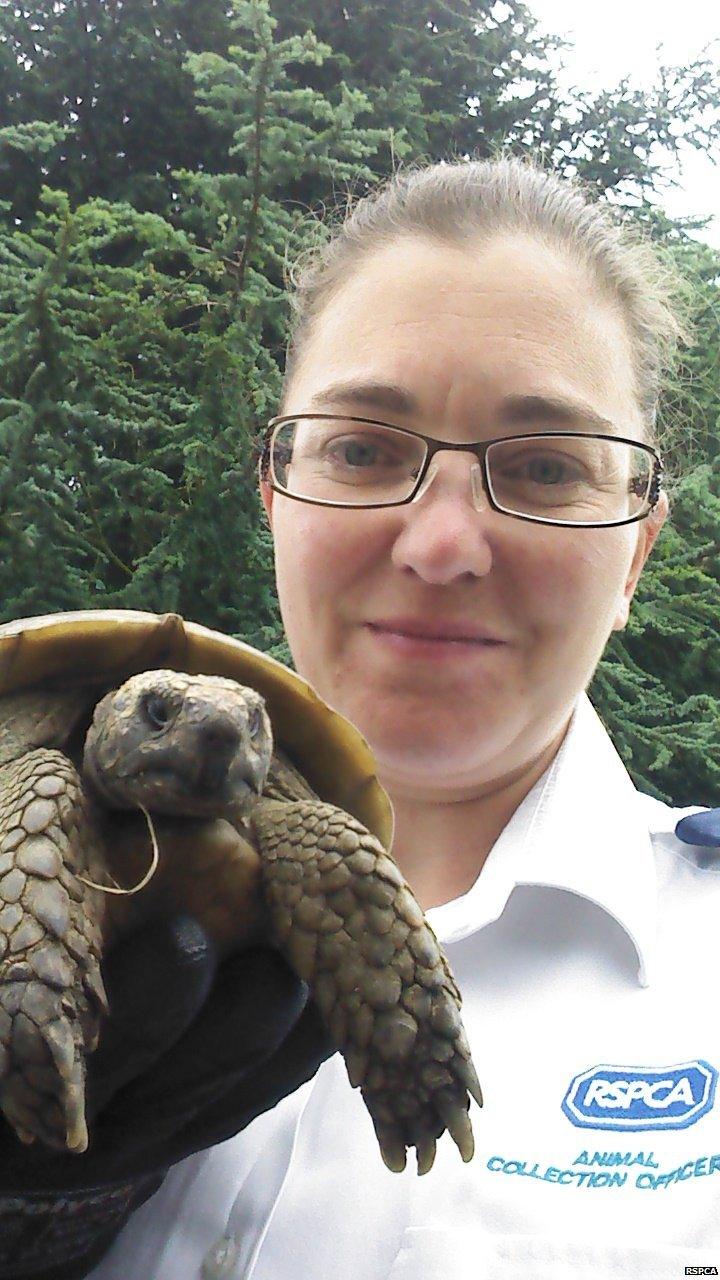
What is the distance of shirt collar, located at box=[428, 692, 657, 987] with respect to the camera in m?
1.13

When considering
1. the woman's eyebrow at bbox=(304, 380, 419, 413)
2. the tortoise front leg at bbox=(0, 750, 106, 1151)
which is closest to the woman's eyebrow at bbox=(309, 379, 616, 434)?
the woman's eyebrow at bbox=(304, 380, 419, 413)

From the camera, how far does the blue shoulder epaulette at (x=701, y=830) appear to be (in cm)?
126

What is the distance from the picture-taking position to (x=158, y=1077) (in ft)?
2.62

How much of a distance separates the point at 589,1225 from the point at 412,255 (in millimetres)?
1037

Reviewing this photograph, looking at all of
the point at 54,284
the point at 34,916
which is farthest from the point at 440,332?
the point at 54,284

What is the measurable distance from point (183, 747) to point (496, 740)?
55 centimetres

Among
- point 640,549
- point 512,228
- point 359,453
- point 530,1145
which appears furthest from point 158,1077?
point 512,228

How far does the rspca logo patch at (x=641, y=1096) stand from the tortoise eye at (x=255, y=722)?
1.75 ft

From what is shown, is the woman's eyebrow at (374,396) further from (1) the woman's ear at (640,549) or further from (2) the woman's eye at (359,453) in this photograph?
(1) the woman's ear at (640,549)

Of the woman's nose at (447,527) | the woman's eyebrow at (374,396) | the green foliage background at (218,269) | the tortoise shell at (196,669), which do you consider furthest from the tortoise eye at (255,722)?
the green foliage background at (218,269)

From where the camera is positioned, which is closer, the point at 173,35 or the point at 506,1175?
the point at 506,1175

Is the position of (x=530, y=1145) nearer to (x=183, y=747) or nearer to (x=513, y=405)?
(x=183, y=747)

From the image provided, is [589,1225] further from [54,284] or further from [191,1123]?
[54,284]

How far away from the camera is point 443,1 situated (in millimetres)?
4137
